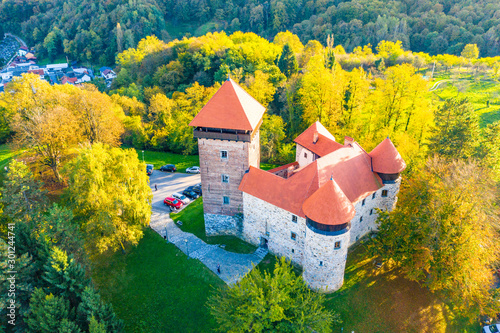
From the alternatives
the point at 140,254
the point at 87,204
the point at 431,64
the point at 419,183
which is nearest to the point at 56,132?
the point at 87,204

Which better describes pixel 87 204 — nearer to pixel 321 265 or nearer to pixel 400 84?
pixel 321 265

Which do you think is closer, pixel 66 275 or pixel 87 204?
pixel 66 275

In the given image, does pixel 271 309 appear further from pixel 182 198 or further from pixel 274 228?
pixel 182 198

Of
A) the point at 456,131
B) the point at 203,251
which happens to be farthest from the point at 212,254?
the point at 456,131

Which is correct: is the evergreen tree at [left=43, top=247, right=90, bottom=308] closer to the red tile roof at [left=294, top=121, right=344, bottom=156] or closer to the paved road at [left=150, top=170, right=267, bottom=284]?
the paved road at [left=150, top=170, right=267, bottom=284]

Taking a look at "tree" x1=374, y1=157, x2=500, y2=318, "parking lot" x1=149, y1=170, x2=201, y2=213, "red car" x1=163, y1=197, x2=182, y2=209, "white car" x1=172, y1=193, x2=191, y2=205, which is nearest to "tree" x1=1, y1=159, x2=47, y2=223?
"parking lot" x1=149, y1=170, x2=201, y2=213

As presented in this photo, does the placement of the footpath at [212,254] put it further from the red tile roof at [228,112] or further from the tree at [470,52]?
the tree at [470,52]
